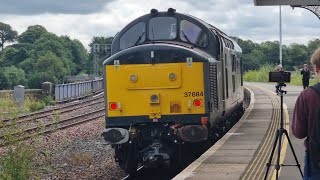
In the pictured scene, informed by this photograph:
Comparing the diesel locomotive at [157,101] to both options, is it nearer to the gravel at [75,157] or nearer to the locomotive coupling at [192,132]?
the locomotive coupling at [192,132]

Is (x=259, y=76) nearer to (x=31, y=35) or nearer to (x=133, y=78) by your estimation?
(x=133, y=78)

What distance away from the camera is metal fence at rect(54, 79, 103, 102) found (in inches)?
1559

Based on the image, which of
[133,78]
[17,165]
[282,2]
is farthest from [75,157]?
[282,2]

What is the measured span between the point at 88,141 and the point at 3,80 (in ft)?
206

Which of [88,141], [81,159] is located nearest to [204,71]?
[81,159]

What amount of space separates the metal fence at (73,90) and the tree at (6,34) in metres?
91.1

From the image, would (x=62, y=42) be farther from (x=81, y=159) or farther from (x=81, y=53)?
(x=81, y=159)

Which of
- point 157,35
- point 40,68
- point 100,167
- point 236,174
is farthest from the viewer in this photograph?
point 40,68

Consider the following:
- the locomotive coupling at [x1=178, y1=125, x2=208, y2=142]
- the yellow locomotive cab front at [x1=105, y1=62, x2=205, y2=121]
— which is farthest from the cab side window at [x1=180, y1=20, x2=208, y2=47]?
the locomotive coupling at [x1=178, y1=125, x2=208, y2=142]

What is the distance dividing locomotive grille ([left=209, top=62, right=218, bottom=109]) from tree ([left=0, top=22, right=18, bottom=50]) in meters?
132

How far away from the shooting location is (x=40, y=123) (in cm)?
1513

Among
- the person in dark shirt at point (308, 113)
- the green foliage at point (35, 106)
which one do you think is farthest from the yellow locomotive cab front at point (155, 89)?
the green foliage at point (35, 106)

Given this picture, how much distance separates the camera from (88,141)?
1858 cm

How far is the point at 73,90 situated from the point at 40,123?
28.2m
